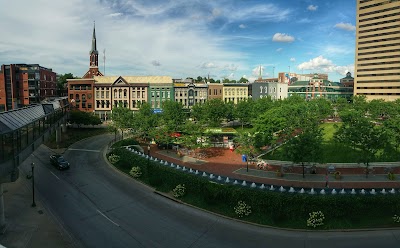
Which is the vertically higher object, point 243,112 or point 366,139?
point 243,112

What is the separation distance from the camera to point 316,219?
75.6 ft

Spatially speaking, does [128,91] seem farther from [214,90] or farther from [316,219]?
[316,219]

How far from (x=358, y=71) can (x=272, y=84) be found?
149 feet

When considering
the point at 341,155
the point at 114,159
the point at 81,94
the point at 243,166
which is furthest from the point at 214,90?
the point at 114,159

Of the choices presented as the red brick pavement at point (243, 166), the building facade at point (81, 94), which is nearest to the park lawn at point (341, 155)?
the red brick pavement at point (243, 166)

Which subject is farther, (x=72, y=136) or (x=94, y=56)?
(x=94, y=56)

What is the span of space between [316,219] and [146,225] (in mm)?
13237

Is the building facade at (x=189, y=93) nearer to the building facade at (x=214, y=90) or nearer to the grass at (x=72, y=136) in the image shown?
the building facade at (x=214, y=90)

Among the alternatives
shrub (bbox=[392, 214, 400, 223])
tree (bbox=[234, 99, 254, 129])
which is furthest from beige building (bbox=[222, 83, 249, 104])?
shrub (bbox=[392, 214, 400, 223])

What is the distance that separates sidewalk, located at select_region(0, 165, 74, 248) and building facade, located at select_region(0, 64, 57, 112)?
222 feet

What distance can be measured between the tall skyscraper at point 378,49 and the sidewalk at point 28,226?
133m

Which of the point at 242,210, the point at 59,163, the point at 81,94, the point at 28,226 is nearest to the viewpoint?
the point at 28,226

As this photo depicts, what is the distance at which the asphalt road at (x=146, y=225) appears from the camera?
21094mm

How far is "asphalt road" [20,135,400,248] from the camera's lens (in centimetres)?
2109
